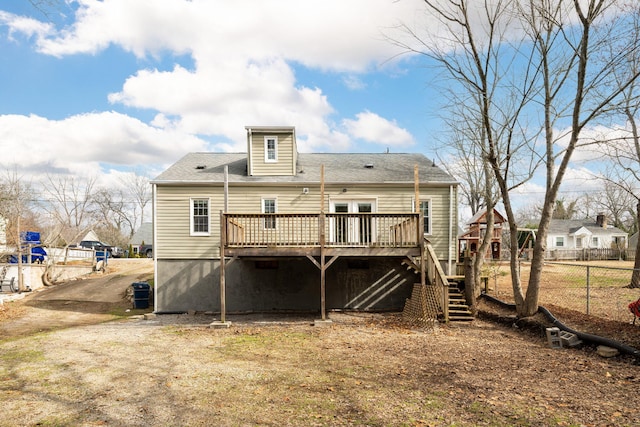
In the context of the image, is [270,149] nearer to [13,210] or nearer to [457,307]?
[457,307]

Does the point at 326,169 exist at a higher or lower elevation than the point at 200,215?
higher

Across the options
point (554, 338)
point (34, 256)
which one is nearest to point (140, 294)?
point (34, 256)

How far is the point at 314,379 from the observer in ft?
22.1

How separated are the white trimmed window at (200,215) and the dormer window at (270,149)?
2.88 metres

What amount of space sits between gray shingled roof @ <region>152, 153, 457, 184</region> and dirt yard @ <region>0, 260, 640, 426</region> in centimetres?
610

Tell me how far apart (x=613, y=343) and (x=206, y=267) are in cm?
1233

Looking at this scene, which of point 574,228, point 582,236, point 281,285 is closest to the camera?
point 281,285

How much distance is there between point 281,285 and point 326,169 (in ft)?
16.4

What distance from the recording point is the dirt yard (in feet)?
17.1

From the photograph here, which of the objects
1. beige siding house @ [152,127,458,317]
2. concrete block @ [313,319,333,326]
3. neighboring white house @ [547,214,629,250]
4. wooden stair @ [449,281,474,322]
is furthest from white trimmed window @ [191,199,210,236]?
neighboring white house @ [547,214,629,250]

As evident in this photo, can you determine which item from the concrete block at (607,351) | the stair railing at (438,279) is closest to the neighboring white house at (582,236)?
the stair railing at (438,279)

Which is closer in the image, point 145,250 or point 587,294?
point 587,294

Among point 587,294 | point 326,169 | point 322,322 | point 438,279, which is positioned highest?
point 326,169

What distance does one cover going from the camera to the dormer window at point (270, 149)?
51.6 ft
